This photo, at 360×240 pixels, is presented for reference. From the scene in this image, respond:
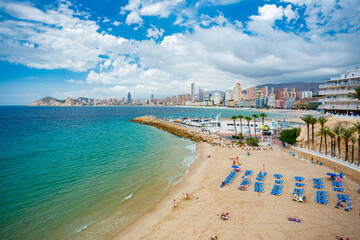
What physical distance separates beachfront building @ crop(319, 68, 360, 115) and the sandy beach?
1430 centimetres

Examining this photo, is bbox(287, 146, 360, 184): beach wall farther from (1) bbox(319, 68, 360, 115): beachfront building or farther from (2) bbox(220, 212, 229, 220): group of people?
(2) bbox(220, 212, 229, 220): group of people

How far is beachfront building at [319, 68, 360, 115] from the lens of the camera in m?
28.3

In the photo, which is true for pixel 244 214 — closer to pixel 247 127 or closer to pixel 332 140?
pixel 332 140

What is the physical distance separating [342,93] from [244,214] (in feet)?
95.4

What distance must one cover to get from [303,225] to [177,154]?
23.9 meters

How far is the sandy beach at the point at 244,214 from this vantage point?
12.9 metres

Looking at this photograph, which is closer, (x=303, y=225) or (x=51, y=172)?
(x=303, y=225)

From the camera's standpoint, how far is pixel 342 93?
29.6 metres

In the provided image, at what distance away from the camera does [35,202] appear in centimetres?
1825

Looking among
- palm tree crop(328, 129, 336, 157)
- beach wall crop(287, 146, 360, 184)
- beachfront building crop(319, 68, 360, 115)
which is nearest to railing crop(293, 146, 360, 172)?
beach wall crop(287, 146, 360, 184)

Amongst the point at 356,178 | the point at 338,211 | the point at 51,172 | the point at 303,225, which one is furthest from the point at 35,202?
the point at 356,178

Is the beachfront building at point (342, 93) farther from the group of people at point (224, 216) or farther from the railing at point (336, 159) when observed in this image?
the group of people at point (224, 216)

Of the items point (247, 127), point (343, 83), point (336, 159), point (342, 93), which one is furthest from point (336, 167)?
point (247, 127)

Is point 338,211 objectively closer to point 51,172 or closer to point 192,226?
point 192,226
